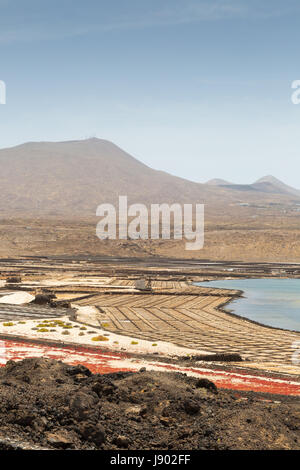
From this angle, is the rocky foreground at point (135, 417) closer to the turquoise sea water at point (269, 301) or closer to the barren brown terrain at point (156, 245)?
the turquoise sea water at point (269, 301)

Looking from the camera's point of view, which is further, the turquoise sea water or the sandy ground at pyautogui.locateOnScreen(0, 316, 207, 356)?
the turquoise sea water

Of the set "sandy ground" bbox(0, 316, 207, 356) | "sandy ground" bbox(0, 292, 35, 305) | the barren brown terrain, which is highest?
the barren brown terrain

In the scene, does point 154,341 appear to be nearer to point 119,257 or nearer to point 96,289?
point 96,289

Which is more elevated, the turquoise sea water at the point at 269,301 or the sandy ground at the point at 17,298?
the sandy ground at the point at 17,298

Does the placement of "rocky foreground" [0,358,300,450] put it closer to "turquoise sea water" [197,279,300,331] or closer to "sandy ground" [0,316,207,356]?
"sandy ground" [0,316,207,356]

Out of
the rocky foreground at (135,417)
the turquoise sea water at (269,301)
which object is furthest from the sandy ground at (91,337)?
the turquoise sea water at (269,301)

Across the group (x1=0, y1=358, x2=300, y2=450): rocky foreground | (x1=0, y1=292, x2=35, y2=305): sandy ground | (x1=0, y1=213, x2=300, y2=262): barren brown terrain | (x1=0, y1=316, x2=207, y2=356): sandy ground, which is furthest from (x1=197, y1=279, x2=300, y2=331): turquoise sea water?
(x1=0, y1=213, x2=300, y2=262): barren brown terrain

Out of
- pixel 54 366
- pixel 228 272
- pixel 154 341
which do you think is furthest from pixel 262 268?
pixel 54 366
